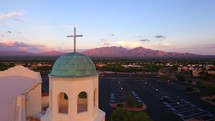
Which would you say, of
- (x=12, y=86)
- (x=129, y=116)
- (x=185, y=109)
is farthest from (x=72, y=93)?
(x=185, y=109)

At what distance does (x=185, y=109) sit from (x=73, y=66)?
31.9m

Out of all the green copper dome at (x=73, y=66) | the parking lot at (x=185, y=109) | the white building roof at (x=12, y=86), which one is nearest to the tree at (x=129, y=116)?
the white building roof at (x=12, y=86)

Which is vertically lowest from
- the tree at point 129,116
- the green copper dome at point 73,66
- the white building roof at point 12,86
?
the tree at point 129,116

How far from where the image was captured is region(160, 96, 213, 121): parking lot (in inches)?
1287

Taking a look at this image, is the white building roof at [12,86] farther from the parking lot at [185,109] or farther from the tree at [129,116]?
the parking lot at [185,109]

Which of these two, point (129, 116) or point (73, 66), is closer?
point (73, 66)

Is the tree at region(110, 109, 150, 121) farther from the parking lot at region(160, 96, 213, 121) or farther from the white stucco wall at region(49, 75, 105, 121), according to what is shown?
the parking lot at region(160, 96, 213, 121)

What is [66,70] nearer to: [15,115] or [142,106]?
[15,115]

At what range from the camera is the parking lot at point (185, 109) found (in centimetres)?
3269

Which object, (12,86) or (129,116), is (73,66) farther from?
(129,116)

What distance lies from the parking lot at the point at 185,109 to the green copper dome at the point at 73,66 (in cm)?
2605

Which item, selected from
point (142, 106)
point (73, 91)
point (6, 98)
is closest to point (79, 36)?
point (73, 91)

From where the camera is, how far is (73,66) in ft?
27.1

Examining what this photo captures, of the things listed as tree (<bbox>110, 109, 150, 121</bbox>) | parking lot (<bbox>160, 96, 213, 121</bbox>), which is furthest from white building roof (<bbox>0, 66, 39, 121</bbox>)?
parking lot (<bbox>160, 96, 213, 121</bbox>)
